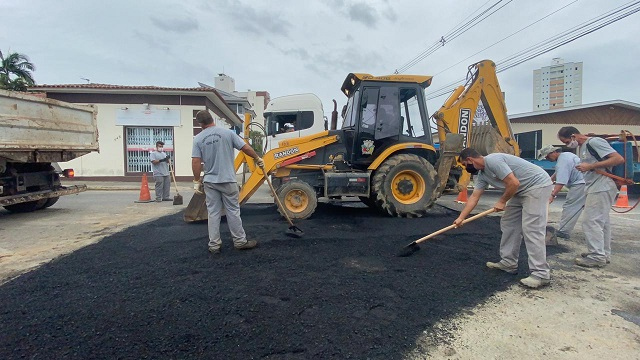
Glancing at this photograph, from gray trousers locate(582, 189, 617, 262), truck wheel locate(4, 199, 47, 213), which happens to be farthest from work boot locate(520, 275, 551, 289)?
truck wheel locate(4, 199, 47, 213)

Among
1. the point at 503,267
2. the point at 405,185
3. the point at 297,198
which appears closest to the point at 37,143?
the point at 297,198

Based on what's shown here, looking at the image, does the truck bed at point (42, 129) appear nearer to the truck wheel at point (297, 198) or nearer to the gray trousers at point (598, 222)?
the truck wheel at point (297, 198)

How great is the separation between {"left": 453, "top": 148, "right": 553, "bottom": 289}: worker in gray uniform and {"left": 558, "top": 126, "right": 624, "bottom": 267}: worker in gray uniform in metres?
0.97

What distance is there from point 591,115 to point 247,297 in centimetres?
2294

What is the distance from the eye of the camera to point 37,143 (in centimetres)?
663

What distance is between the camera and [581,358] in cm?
218

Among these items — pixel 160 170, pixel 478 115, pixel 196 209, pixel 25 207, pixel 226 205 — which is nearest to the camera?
pixel 226 205

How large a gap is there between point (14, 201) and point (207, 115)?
5.03 meters

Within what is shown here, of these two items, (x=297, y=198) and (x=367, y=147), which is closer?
(x=297, y=198)

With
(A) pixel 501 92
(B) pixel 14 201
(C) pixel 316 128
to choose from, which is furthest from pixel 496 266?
(B) pixel 14 201

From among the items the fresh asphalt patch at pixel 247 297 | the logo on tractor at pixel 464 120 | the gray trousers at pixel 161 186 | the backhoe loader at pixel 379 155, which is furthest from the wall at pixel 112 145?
the logo on tractor at pixel 464 120

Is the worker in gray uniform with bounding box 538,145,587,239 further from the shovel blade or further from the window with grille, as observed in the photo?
the window with grille

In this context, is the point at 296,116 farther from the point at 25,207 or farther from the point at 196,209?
the point at 25,207

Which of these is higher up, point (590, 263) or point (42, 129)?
point (42, 129)
